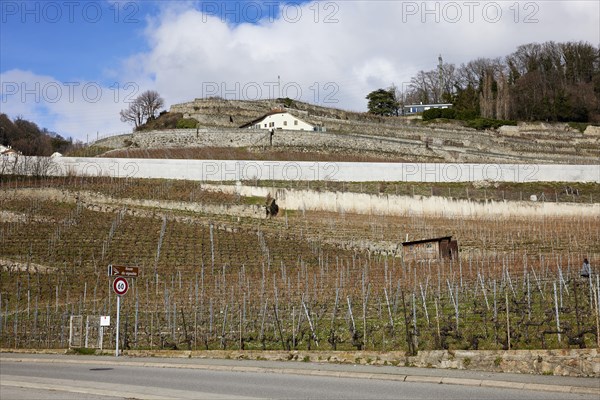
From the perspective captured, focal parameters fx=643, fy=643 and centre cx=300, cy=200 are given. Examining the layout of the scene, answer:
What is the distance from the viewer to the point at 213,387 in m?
11.3

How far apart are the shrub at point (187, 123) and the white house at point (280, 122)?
681 centimetres

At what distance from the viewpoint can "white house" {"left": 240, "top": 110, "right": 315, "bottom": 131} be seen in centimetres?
7944

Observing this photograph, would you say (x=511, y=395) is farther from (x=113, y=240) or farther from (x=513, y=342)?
(x=113, y=240)

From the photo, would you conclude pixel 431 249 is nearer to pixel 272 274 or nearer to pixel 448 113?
pixel 272 274

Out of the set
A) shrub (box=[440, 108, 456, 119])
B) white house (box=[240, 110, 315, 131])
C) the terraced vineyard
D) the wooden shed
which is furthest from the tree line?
the wooden shed

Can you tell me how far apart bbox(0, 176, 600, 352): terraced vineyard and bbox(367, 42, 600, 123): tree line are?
45.5 metres

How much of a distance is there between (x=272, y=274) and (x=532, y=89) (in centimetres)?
7612

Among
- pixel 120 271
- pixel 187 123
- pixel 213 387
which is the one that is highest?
pixel 187 123

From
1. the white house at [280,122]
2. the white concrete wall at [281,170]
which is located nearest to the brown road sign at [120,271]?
the white concrete wall at [281,170]

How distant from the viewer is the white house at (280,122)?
261 feet

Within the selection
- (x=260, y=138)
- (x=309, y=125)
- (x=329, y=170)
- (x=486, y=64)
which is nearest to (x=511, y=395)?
(x=329, y=170)

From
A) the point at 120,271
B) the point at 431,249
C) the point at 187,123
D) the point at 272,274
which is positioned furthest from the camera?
the point at 187,123

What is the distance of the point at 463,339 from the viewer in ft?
48.6

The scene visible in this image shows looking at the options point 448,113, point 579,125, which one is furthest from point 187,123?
point 579,125
